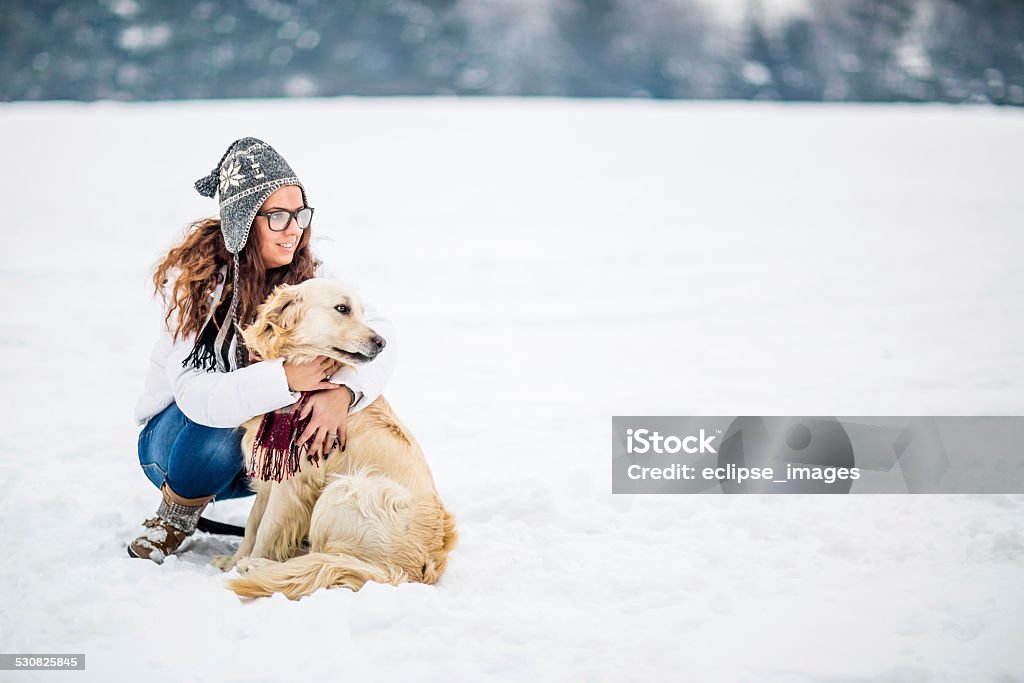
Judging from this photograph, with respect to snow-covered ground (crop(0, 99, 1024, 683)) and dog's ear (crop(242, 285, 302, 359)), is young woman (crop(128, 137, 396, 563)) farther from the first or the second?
snow-covered ground (crop(0, 99, 1024, 683))

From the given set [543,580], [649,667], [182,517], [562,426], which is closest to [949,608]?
[649,667]

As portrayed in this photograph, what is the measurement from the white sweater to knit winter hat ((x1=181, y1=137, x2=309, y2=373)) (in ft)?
0.17

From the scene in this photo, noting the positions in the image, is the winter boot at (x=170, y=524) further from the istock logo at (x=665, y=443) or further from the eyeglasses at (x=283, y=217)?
the istock logo at (x=665, y=443)

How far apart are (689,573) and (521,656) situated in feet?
2.43

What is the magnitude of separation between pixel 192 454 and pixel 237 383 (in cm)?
42

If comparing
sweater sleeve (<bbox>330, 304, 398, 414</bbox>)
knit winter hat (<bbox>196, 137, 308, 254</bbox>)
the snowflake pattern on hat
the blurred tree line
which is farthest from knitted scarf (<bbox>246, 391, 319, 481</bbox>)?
the blurred tree line

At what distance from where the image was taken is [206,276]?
2.47m

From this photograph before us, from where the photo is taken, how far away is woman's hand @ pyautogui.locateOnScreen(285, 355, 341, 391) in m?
2.32

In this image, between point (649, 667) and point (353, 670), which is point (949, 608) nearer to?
point (649, 667)

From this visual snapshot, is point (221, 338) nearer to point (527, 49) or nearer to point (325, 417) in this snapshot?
point (325, 417)

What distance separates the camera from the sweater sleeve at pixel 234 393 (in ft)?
7.50
